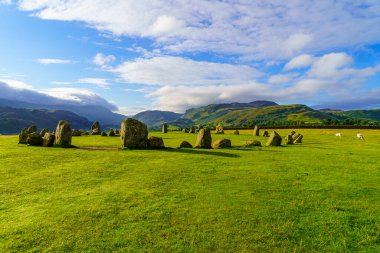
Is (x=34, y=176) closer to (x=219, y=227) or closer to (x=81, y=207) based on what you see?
(x=81, y=207)

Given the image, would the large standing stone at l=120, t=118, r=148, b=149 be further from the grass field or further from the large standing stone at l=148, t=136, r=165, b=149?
the grass field

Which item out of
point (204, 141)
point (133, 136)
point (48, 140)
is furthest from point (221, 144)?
point (48, 140)

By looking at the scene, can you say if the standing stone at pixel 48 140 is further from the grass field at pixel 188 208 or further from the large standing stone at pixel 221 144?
the large standing stone at pixel 221 144

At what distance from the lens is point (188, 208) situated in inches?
504

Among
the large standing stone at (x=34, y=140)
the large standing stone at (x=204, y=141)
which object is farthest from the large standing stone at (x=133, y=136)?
the large standing stone at (x=34, y=140)

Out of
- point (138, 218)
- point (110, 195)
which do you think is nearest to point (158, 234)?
point (138, 218)

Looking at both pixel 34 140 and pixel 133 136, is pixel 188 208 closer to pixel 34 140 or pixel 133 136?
pixel 133 136

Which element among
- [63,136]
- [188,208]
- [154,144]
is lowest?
[188,208]

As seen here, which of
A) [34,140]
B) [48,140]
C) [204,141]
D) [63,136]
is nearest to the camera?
[48,140]

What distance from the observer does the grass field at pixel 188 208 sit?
10180 mm

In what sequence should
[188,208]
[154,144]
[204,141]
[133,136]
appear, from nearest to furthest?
[188,208] → [133,136] → [154,144] → [204,141]

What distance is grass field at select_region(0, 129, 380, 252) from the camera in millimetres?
10180

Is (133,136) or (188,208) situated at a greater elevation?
(133,136)

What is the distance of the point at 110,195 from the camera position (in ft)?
47.7
